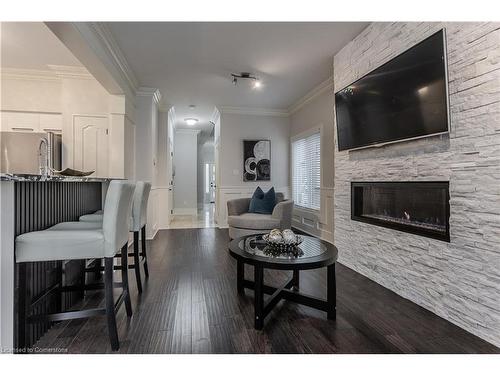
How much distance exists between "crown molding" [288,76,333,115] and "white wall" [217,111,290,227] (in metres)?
0.49

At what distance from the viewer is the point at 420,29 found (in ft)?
7.29

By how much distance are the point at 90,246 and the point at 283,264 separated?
47.9 inches

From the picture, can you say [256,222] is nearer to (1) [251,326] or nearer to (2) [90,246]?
(1) [251,326]

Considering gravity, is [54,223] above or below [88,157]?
below

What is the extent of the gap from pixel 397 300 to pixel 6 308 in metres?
2.82

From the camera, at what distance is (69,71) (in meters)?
3.82

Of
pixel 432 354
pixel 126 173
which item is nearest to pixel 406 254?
pixel 432 354

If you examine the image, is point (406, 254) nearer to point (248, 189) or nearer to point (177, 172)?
point (248, 189)

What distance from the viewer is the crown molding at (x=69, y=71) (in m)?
3.76

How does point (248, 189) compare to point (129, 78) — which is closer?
point (129, 78)

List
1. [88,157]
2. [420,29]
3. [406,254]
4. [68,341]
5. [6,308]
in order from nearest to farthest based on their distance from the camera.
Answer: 1. [6,308]
2. [68,341]
3. [420,29]
4. [406,254]
5. [88,157]

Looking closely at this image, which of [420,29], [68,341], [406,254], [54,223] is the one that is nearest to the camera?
[68,341]

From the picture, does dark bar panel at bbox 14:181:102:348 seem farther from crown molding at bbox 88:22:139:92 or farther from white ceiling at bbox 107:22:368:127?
white ceiling at bbox 107:22:368:127

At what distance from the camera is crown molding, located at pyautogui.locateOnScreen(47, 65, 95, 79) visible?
3761 mm
